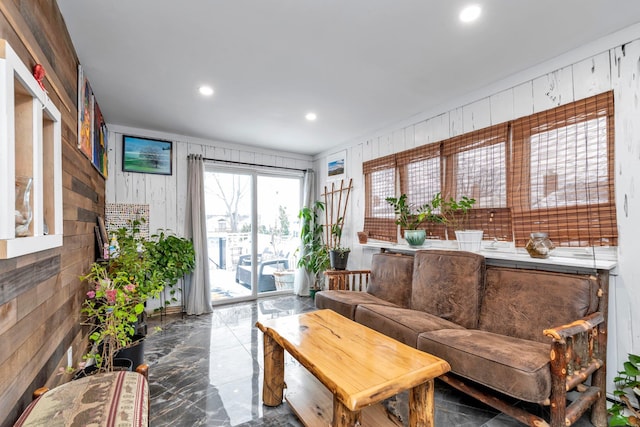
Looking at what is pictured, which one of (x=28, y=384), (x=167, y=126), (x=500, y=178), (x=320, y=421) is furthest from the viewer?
(x=167, y=126)

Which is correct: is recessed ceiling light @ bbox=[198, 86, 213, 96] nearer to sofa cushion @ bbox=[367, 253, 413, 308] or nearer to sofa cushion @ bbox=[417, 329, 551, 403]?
sofa cushion @ bbox=[367, 253, 413, 308]

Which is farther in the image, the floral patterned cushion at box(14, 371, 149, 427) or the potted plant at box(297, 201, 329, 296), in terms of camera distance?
the potted plant at box(297, 201, 329, 296)

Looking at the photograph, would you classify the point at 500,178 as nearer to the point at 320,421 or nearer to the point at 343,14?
the point at 343,14

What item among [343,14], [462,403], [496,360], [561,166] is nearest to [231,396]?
[462,403]

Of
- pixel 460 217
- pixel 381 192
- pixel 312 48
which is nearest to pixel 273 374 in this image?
pixel 460 217

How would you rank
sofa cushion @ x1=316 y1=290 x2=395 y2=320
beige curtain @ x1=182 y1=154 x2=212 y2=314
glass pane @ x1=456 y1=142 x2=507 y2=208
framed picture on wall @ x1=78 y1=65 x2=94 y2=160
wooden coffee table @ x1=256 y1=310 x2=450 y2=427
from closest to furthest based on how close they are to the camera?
wooden coffee table @ x1=256 y1=310 x2=450 y2=427 < framed picture on wall @ x1=78 y1=65 x2=94 y2=160 < glass pane @ x1=456 y1=142 x2=507 y2=208 < sofa cushion @ x1=316 y1=290 x2=395 y2=320 < beige curtain @ x1=182 y1=154 x2=212 y2=314

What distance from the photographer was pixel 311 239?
513 centimetres

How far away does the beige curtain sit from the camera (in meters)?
4.14

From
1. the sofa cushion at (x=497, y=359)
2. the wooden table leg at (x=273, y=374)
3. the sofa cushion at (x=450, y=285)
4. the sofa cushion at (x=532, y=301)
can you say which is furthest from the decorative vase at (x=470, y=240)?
the wooden table leg at (x=273, y=374)

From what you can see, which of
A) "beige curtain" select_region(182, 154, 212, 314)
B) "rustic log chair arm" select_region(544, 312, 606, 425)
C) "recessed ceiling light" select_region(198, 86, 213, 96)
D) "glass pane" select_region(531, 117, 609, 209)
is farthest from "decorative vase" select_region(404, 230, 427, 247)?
"beige curtain" select_region(182, 154, 212, 314)

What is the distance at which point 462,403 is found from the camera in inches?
82.4

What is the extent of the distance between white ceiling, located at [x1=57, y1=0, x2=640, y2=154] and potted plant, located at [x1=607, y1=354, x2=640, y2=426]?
219cm

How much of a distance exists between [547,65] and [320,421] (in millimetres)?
3162

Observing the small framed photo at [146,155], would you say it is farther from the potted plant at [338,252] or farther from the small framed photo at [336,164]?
the potted plant at [338,252]
